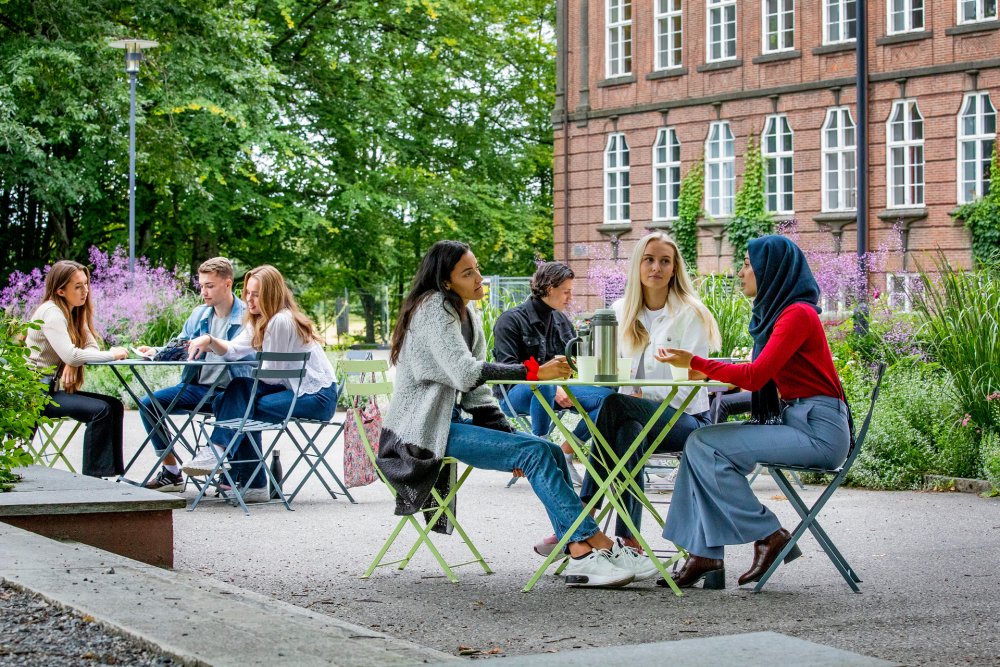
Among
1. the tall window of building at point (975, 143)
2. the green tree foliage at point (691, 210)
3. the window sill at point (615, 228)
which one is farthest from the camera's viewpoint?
the window sill at point (615, 228)

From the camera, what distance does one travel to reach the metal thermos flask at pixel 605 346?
6309 mm

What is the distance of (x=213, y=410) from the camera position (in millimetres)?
9945

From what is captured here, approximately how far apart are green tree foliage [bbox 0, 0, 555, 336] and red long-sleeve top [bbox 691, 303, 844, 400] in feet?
65.8

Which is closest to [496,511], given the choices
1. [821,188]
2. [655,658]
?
[655,658]

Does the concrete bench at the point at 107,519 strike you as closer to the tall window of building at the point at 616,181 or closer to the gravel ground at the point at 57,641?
the gravel ground at the point at 57,641

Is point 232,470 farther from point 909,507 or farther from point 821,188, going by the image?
point 821,188

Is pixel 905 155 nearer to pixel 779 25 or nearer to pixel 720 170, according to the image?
pixel 779 25

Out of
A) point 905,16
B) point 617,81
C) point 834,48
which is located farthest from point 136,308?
point 905,16

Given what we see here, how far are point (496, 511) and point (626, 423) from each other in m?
2.56

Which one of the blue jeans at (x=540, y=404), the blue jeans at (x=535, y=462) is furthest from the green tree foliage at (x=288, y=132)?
the blue jeans at (x=535, y=462)

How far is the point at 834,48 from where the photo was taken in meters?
30.2

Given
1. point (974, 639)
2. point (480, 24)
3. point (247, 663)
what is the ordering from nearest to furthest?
point (247, 663), point (974, 639), point (480, 24)

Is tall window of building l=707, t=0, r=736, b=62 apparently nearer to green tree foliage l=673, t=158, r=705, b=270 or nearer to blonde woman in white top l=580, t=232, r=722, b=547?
green tree foliage l=673, t=158, r=705, b=270

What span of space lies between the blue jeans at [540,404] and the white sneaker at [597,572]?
1.36 meters
